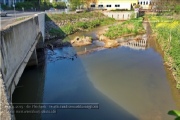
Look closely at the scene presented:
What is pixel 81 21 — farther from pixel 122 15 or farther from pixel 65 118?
pixel 65 118

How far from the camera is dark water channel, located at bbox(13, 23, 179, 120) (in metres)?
13.9

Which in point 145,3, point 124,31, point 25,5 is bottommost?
point 124,31

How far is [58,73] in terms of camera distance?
21.4 meters

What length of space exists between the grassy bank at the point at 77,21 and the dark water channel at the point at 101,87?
1379cm

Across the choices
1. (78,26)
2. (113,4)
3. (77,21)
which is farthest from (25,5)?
(113,4)

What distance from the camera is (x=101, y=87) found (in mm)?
17859

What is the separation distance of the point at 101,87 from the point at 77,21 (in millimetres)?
33627

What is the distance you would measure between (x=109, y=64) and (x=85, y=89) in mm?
7239

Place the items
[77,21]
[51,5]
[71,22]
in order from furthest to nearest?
[51,5] < [77,21] < [71,22]

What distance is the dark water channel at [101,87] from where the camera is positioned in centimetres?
1390

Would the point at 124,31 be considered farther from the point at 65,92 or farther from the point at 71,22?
the point at 65,92

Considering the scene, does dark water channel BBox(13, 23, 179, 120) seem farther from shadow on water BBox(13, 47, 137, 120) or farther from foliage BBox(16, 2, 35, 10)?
foliage BBox(16, 2, 35, 10)

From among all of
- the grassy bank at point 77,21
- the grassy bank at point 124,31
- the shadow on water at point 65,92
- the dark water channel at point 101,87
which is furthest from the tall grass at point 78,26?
the shadow on water at point 65,92

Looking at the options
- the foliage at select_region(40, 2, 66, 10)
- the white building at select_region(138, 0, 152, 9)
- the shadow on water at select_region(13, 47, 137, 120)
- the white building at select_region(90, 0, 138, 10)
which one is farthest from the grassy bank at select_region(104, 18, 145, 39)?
the foliage at select_region(40, 2, 66, 10)
